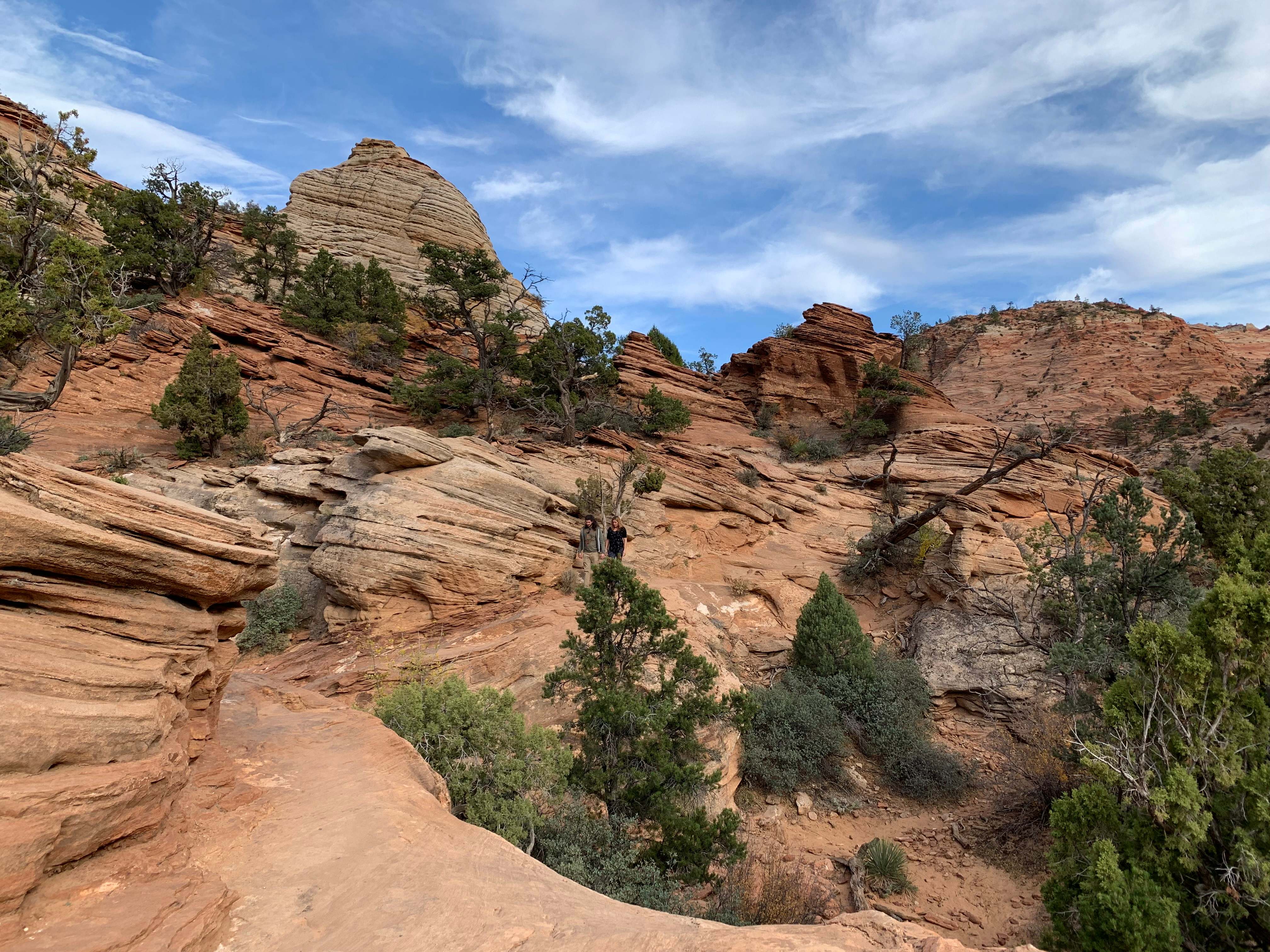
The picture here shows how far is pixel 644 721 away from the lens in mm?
7770

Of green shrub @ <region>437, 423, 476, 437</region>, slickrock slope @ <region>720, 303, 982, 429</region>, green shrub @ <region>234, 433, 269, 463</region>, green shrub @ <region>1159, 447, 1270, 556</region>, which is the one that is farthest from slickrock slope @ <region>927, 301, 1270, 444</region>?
green shrub @ <region>234, 433, 269, 463</region>

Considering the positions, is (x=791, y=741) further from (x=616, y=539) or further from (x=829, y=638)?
(x=616, y=539)

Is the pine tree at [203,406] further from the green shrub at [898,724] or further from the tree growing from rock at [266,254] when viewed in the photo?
the green shrub at [898,724]

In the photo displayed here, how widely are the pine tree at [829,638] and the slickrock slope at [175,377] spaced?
16.6m

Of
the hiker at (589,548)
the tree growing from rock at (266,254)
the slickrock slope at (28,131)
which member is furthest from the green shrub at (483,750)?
the slickrock slope at (28,131)

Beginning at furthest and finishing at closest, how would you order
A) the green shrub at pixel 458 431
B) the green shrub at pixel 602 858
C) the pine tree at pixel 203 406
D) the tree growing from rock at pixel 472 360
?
the tree growing from rock at pixel 472 360
the green shrub at pixel 458 431
the pine tree at pixel 203 406
the green shrub at pixel 602 858

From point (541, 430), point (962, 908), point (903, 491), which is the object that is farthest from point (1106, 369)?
point (962, 908)

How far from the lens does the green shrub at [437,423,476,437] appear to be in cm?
2102

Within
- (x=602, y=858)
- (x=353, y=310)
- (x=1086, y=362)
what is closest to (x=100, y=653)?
(x=602, y=858)

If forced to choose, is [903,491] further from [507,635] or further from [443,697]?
[443,697]

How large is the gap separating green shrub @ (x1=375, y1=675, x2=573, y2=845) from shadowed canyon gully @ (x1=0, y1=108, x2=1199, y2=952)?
562mm

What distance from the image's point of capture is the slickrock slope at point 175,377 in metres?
17.6

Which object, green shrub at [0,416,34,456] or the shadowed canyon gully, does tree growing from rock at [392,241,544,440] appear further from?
green shrub at [0,416,34,456]

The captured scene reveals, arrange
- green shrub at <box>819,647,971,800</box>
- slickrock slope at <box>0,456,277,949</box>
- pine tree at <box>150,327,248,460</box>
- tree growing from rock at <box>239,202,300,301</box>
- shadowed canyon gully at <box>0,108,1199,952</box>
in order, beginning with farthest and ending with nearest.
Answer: tree growing from rock at <box>239,202,300,301</box> → pine tree at <box>150,327,248,460</box> → green shrub at <box>819,647,971,800</box> → shadowed canyon gully at <box>0,108,1199,952</box> → slickrock slope at <box>0,456,277,949</box>
